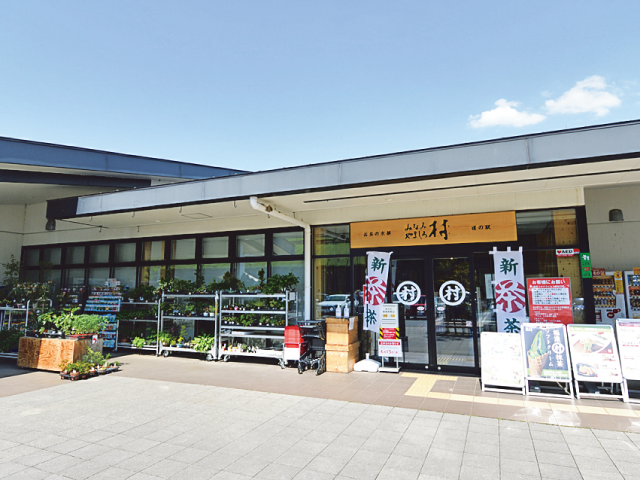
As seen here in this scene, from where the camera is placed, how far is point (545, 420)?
15.4 ft

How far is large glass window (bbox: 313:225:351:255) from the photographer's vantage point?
27.1ft

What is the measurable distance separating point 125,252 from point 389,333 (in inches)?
318

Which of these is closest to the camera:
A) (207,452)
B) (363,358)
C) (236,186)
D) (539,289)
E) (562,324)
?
(207,452)

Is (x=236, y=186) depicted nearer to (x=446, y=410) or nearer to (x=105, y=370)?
(x=105, y=370)

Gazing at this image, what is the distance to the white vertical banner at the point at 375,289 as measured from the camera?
757cm

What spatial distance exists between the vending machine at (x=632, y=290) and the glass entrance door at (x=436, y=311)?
2.92 m

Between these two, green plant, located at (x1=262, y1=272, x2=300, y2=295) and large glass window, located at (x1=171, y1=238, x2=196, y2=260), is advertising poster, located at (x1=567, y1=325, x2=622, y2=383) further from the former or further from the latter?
large glass window, located at (x1=171, y1=238, x2=196, y2=260)

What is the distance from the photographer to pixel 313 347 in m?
8.04

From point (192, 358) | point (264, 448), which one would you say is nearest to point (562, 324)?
point (264, 448)

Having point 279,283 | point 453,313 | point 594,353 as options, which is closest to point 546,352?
point 594,353

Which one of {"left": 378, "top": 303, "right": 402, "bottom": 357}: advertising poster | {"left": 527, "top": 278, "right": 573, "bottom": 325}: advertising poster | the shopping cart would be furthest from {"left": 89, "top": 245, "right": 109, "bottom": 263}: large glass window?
{"left": 527, "top": 278, "right": 573, "bottom": 325}: advertising poster

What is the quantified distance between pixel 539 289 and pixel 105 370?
8.15m

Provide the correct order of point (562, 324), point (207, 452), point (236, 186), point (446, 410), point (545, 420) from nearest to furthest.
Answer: point (207, 452) < point (545, 420) < point (446, 410) < point (562, 324) < point (236, 186)

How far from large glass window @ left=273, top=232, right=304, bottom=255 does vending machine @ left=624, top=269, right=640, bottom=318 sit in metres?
6.32
